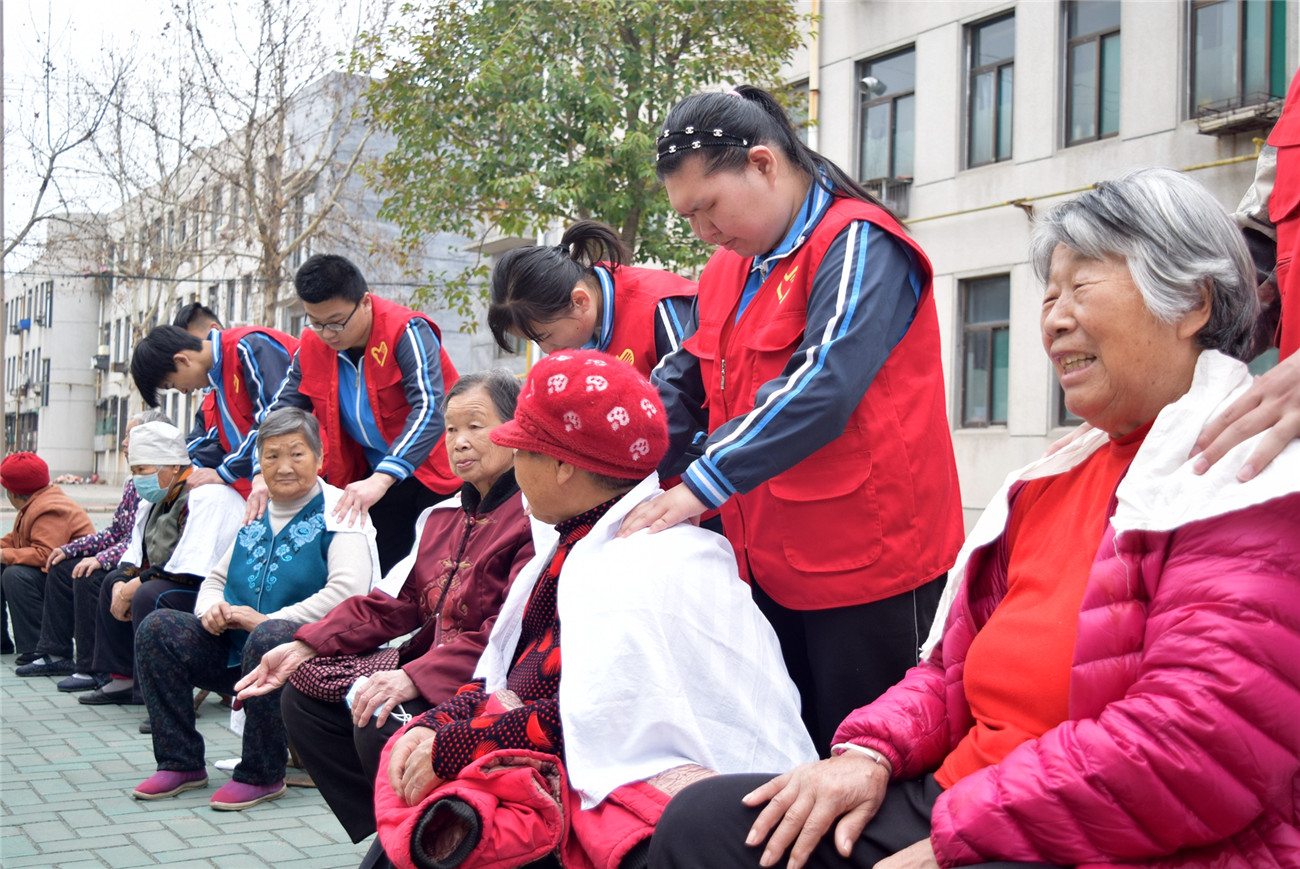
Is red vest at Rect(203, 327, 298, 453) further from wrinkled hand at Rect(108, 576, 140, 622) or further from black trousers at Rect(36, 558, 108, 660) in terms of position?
black trousers at Rect(36, 558, 108, 660)

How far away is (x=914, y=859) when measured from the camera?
1.60 metres

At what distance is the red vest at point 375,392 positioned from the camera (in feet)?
16.0

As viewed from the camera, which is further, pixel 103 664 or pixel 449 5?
pixel 449 5

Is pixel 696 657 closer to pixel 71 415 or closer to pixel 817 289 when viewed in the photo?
pixel 817 289

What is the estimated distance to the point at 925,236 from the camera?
15.2m

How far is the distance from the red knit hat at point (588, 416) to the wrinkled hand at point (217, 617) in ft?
8.18

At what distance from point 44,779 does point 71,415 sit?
5515 cm

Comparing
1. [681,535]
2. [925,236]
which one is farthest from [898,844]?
[925,236]

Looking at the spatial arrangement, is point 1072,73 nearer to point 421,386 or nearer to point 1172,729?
point 421,386

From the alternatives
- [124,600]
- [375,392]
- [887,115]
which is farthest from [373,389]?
[887,115]

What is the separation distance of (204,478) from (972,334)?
35.5ft

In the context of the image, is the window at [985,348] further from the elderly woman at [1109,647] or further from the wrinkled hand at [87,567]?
the elderly woman at [1109,647]

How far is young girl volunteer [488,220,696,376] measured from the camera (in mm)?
3580

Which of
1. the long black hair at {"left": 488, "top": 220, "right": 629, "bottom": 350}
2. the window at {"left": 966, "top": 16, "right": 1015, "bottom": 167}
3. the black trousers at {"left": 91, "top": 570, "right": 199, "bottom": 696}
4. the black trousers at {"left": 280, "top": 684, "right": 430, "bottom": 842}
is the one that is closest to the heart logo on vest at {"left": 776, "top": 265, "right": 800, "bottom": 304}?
the long black hair at {"left": 488, "top": 220, "right": 629, "bottom": 350}
